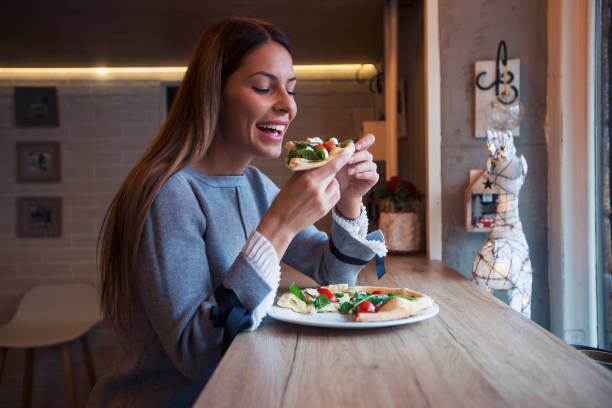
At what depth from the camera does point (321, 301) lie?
104 cm

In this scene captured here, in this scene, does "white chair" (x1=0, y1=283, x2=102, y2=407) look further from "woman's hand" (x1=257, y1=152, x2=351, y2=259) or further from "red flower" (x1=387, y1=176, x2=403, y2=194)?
"woman's hand" (x1=257, y1=152, x2=351, y2=259)

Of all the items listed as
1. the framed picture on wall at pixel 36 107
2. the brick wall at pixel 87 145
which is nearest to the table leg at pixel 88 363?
the brick wall at pixel 87 145

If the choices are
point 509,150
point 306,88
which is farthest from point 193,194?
point 306,88

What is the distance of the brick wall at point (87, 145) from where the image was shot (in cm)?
408

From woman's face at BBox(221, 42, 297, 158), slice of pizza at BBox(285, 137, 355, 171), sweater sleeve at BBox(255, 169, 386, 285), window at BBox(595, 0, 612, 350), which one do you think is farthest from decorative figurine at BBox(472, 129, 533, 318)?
woman's face at BBox(221, 42, 297, 158)

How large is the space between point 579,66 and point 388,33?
114cm

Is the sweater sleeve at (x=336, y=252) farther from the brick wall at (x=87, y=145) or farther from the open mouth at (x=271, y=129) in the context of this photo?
the brick wall at (x=87, y=145)

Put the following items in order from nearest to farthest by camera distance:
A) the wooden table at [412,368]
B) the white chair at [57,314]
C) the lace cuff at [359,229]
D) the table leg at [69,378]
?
the wooden table at [412,368]
the lace cuff at [359,229]
the table leg at [69,378]
the white chair at [57,314]

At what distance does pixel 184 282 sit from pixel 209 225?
20 centimetres

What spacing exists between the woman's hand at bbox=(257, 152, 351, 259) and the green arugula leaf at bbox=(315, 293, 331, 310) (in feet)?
0.45

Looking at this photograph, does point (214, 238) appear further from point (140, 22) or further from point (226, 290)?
point (140, 22)

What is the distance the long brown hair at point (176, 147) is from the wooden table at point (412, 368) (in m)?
0.33

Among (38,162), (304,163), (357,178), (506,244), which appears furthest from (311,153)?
(38,162)

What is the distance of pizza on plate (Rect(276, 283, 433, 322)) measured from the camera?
0.93 m
